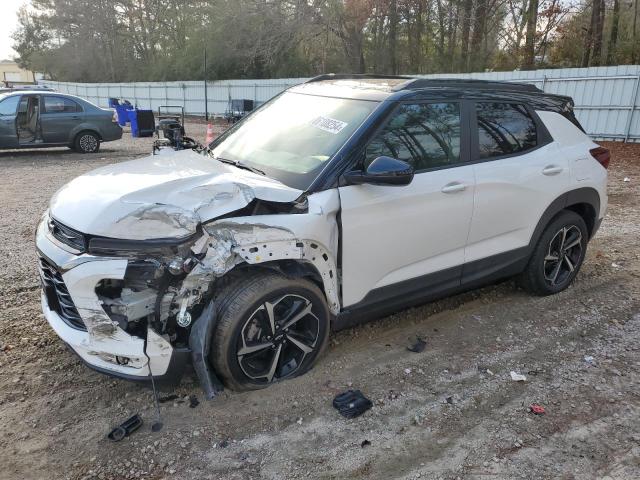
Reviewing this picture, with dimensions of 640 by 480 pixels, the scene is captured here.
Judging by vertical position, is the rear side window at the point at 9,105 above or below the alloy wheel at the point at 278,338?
above

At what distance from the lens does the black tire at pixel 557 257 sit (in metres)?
4.39

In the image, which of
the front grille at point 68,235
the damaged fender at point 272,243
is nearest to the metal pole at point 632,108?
the damaged fender at point 272,243

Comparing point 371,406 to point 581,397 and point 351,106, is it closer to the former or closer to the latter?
point 581,397

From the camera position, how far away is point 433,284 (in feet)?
12.2

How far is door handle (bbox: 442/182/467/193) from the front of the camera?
3529 mm

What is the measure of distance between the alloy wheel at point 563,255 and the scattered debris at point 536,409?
1.73 metres

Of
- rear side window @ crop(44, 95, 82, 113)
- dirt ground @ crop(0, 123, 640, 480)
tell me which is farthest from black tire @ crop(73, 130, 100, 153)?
dirt ground @ crop(0, 123, 640, 480)

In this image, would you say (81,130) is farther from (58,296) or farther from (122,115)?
(58,296)

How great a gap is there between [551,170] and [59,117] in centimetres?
1223

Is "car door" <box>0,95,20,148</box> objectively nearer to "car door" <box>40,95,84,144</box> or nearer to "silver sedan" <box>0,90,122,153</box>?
"silver sedan" <box>0,90,122,153</box>

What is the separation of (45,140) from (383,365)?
1213cm

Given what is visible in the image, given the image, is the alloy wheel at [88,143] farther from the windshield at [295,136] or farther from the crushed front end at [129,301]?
the crushed front end at [129,301]

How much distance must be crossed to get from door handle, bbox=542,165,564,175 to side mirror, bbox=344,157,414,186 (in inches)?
66.8

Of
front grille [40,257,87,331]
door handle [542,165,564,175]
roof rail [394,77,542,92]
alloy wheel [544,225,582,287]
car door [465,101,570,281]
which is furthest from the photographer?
alloy wheel [544,225,582,287]
